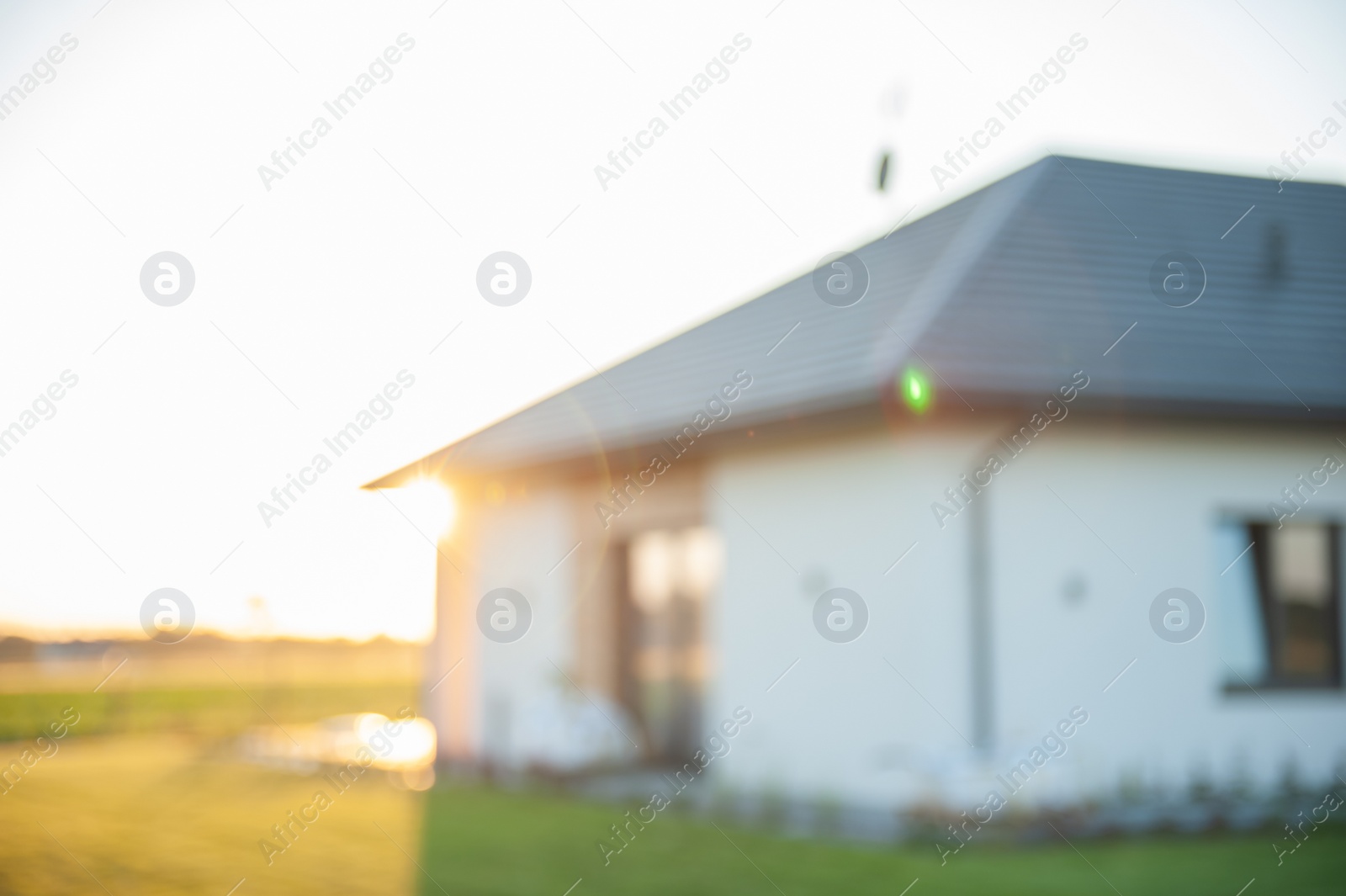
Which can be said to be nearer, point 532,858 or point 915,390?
point 532,858

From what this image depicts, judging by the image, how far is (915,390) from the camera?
935 centimetres

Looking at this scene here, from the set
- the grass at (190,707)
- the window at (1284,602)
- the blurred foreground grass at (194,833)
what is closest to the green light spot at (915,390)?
the window at (1284,602)

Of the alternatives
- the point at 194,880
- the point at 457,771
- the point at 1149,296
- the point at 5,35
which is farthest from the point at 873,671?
the point at 5,35

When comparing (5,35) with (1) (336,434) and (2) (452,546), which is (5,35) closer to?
(1) (336,434)

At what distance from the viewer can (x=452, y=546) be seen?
15.6 meters

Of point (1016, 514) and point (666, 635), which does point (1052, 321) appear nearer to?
point (1016, 514)

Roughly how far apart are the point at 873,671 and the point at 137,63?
7285 mm

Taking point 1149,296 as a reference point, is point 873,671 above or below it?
below

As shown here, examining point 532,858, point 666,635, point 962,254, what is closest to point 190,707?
Answer: point 666,635

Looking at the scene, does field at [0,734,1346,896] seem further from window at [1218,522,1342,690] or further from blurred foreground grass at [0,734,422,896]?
window at [1218,522,1342,690]

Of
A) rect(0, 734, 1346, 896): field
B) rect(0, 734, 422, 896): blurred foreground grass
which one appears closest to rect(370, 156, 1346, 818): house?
rect(0, 734, 1346, 896): field

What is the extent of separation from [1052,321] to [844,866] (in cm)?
509

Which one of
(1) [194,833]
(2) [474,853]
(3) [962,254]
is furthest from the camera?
(3) [962,254]

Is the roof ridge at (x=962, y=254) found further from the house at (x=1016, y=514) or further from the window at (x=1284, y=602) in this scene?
the window at (x=1284, y=602)
